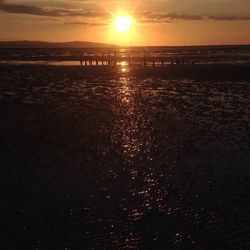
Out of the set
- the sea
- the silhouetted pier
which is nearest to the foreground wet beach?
the sea

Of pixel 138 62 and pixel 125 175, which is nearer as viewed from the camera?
pixel 125 175

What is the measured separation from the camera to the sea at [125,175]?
487 inches

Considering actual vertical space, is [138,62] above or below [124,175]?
below

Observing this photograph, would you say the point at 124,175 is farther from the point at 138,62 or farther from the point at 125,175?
the point at 138,62

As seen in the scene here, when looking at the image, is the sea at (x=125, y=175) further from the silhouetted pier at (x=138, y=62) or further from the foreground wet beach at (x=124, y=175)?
the silhouetted pier at (x=138, y=62)

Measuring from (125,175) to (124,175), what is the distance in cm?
4

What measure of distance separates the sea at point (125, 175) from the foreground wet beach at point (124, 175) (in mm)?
31

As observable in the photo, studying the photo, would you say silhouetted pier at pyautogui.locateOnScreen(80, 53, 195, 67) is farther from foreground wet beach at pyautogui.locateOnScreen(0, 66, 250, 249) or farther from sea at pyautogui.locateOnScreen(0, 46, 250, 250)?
sea at pyautogui.locateOnScreen(0, 46, 250, 250)

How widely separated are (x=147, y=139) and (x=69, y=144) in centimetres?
375

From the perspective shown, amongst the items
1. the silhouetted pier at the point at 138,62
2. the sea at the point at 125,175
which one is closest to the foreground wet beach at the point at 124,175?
the sea at the point at 125,175

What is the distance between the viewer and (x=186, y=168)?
18344mm

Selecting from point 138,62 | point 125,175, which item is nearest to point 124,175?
point 125,175

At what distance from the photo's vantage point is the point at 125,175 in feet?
57.1

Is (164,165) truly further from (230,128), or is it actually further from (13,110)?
(13,110)
